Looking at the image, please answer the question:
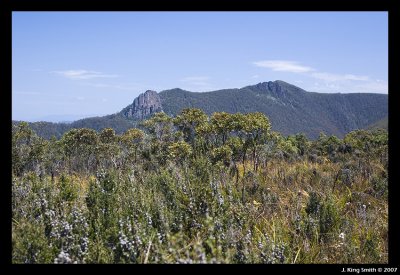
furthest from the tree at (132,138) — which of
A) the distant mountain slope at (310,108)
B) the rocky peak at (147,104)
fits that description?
the distant mountain slope at (310,108)

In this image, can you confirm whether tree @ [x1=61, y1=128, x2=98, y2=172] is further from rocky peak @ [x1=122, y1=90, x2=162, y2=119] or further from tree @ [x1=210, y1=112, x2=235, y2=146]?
rocky peak @ [x1=122, y1=90, x2=162, y2=119]

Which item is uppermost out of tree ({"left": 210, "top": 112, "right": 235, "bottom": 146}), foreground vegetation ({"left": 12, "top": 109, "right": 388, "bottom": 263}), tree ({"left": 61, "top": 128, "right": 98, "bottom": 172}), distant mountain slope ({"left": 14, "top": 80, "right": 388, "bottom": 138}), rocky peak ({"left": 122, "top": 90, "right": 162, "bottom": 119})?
distant mountain slope ({"left": 14, "top": 80, "right": 388, "bottom": 138})

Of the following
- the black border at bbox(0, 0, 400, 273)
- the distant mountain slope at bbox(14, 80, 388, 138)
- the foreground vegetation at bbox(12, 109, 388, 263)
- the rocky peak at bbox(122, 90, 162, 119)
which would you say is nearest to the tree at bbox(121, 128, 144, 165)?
the foreground vegetation at bbox(12, 109, 388, 263)

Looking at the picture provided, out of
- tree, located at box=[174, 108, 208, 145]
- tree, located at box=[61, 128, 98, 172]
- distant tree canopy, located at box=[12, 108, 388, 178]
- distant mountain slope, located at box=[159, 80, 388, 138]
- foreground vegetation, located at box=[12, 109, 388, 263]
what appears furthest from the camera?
distant mountain slope, located at box=[159, 80, 388, 138]

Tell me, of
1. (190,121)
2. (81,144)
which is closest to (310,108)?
(81,144)

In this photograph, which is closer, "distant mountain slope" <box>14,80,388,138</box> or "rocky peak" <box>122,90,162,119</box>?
"rocky peak" <box>122,90,162,119</box>

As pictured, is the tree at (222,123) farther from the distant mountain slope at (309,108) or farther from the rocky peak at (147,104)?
the distant mountain slope at (309,108)

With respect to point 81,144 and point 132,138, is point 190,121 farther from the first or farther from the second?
point 81,144

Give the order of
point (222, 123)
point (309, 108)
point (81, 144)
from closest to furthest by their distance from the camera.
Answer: point (222, 123), point (81, 144), point (309, 108)
